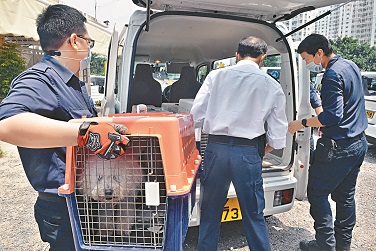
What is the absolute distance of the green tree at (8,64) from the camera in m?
7.80

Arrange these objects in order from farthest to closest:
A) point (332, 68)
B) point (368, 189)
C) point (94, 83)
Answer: point (94, 83) → point (368, 189) → point (332, 68)

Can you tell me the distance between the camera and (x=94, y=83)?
19266mm

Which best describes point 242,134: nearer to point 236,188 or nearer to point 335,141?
point 236,188

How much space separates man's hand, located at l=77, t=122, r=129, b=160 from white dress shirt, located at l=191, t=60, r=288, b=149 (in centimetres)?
119

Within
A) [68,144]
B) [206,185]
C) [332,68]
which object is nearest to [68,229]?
[68,144]

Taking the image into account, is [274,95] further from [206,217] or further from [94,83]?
[94,83]

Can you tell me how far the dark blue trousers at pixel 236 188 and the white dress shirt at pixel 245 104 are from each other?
0.48ft

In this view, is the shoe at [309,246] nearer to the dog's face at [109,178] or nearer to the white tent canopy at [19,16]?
the dog's face at [109,178]

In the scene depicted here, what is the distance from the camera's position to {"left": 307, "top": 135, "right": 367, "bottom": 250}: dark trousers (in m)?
2.61

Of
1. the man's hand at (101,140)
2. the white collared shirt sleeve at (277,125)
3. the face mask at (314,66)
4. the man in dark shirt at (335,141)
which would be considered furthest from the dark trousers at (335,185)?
the man's hand at (101,140)

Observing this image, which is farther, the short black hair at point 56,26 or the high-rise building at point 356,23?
the high-rise building at point 356,23

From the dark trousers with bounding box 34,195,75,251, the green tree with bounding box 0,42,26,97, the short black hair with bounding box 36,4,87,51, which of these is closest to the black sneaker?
the dark trousers with bounding box 34,195,75,251

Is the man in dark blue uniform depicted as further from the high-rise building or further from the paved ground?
the high-rise building

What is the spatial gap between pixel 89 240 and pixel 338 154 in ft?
6.87
